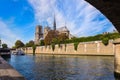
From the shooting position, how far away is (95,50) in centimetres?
5709

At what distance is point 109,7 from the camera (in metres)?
7.08

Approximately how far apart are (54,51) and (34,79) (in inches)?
2481

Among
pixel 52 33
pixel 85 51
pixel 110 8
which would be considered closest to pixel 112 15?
pixel 110 8

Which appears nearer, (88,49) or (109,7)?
(109,7)

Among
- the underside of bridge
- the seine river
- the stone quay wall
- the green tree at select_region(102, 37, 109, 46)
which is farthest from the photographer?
the green tree at select_region(102, 37, 109, 46)

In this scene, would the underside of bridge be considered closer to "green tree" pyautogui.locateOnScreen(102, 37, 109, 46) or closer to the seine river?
the seine river

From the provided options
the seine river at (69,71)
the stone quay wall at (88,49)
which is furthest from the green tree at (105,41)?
the seine river at (69,71)

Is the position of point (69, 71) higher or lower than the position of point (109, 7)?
lower

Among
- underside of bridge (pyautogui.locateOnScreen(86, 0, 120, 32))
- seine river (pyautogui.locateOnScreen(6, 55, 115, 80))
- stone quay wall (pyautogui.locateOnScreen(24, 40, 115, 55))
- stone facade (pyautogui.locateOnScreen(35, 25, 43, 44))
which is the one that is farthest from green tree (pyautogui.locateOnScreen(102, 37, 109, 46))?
stone facade (pyautogui.locateOnScreen(35, 25, 43, 44))

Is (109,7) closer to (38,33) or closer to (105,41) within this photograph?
(105,41)

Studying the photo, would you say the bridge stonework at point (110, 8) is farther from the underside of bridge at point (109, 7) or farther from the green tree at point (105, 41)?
the green tree at point (105, 41)

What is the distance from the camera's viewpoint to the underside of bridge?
259 inches

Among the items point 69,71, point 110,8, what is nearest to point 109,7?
point 110,8

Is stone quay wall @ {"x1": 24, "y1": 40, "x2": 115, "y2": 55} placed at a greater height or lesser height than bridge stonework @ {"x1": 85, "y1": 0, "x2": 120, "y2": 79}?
lesser
